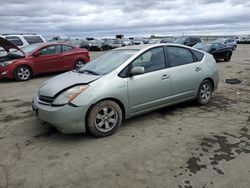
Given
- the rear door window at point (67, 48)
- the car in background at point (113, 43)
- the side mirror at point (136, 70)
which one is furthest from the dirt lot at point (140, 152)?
the car in background at point (113, 43)

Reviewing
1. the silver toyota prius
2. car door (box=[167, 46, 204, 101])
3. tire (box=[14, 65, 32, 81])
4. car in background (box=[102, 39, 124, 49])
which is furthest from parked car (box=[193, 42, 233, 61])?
car in background (box=[102, 39, 124, 49])

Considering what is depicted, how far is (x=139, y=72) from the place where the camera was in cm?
499

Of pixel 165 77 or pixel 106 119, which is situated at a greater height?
pixel 165 77

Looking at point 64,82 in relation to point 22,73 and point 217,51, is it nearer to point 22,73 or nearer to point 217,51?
point 22,73

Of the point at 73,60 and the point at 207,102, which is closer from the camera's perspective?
the point at 207,102

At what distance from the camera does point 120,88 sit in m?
4.83

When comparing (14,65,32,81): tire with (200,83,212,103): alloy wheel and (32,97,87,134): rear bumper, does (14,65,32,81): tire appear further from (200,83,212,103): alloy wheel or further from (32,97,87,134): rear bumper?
(200,83,212,103): alloy wheel

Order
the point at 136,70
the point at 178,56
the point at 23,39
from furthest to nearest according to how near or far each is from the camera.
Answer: the point at 23,39
the point at 178,56
the point at 136,70

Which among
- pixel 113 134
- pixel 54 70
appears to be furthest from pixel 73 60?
pixel 113 134

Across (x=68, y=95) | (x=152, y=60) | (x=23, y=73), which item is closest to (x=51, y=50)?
(x=23, y=73)

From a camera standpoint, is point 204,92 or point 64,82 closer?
point 64,82

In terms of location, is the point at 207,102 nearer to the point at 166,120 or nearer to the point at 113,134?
the point at 166,120

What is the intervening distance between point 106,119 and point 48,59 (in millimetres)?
7690

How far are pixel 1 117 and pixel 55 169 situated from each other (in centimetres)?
294
